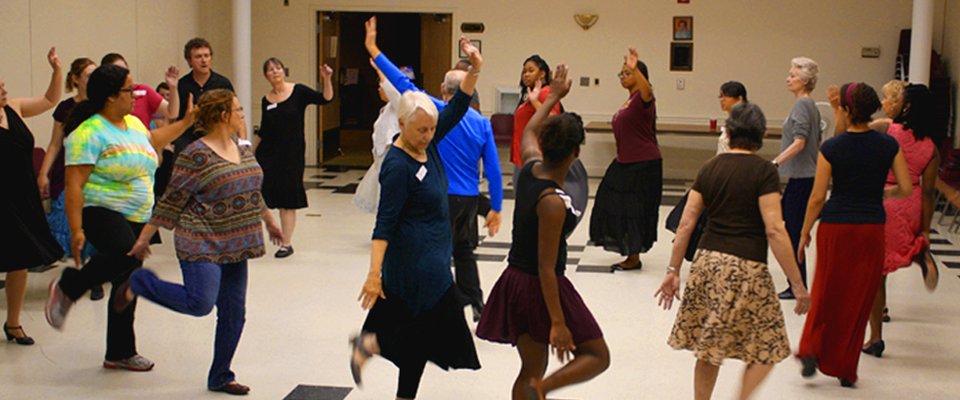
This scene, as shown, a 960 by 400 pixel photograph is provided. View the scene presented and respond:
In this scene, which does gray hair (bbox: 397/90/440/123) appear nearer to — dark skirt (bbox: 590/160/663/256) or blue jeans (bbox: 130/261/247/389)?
blue jeans (bbox: 130/261/247/389)

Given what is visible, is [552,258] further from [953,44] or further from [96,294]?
[953,44]

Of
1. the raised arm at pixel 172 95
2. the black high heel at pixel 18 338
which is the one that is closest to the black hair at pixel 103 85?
the raised arm at pixel 172 95

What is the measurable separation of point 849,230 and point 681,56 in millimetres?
9900

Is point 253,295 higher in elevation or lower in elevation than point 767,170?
lower

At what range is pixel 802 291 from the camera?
4215mm

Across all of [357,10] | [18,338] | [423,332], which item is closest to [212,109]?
[423,332]

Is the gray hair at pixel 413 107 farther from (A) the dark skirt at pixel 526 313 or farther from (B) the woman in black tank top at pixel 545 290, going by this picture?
(A) the dark skirt at pixel 526 313

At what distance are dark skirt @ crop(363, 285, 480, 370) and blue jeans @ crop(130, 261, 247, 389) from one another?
78 centimetres

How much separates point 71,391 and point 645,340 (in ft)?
9.43

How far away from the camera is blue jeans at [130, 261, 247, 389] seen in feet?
15.1

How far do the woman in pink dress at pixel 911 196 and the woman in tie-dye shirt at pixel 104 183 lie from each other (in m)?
3.47

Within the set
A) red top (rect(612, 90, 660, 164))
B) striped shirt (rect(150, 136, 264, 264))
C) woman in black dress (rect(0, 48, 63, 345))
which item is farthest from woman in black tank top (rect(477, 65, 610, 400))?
red top (rect(612, 90, 660, 164))

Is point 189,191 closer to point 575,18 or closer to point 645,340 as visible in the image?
point 645,340

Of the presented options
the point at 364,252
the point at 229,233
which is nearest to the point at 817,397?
the point at 229,233
